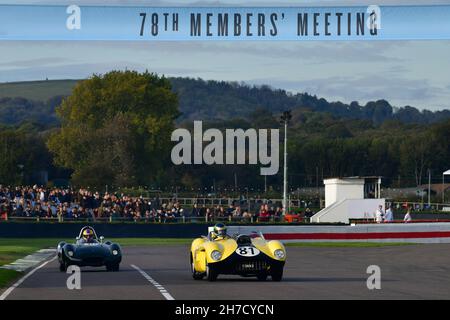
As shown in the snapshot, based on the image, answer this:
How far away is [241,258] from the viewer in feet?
73.4

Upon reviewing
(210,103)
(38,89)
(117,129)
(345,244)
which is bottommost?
(345,244)

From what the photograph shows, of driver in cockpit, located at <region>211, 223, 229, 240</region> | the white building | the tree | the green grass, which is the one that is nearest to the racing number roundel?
driver in cockpit, located at <region>211, 223, 229, 240</region>

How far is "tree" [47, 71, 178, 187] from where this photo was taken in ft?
276

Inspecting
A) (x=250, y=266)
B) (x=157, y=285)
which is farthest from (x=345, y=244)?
(x=157, y=285)

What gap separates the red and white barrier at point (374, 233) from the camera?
158 feet

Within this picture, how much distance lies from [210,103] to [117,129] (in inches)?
1989

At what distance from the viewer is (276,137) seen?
280ft

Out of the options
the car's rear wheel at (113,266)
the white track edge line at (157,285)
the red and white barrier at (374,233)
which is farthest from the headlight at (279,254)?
the red and white barrier at (374,233)

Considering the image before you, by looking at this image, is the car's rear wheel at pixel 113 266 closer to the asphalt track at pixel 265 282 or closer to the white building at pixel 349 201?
the asphalt track at pixel 265 282

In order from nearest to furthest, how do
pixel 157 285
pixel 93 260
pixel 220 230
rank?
pixel 157 285 < pixel 220 230 < pixel 93 260

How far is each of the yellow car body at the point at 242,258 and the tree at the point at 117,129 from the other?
57.7 metres

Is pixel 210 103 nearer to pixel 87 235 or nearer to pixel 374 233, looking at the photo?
pixel 374 233

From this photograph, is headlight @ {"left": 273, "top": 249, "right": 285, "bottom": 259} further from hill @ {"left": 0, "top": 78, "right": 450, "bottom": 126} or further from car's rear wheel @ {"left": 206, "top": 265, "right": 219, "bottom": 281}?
hill @ {"left": 0, "top": 78, "right": 450, "bottom": 126}
